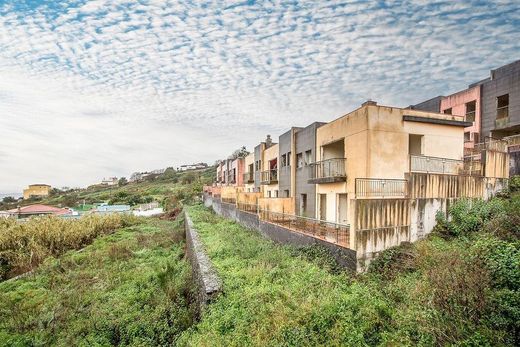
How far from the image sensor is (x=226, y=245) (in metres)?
12.7

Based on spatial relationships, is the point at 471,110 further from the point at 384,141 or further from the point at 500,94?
the point at 384,141

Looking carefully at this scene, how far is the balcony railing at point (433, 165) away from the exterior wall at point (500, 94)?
824 centimetres

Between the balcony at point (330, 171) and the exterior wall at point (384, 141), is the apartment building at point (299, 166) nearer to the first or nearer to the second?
the balcony at point (330, 171)

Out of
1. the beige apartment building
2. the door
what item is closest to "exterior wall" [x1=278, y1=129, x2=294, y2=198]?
the beige apartment building

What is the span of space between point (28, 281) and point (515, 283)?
1601 centimetres

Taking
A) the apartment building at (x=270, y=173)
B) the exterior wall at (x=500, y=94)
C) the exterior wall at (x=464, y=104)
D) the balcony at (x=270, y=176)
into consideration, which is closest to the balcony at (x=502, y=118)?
the exterior wall at (x=500, y=94)

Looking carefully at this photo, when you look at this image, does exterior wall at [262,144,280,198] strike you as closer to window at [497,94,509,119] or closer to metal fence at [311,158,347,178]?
metal fence at [311,158,347,178]

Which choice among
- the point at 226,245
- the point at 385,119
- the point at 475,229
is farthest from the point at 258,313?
the point at 385,119

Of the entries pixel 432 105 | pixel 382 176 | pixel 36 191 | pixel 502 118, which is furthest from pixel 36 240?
pixel 36 191

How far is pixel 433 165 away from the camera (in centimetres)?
1185

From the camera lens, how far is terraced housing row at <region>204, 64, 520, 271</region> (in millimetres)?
8812

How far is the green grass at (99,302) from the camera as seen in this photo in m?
6.98

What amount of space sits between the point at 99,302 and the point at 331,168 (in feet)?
35.2

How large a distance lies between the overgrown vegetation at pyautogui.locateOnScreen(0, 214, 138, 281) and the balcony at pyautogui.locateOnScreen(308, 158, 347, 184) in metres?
14.9
